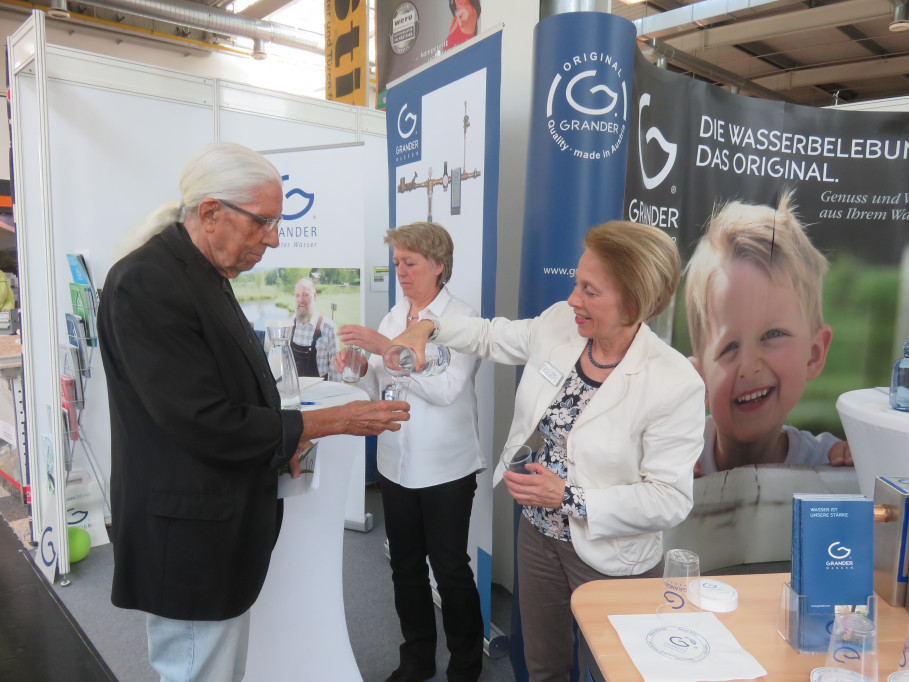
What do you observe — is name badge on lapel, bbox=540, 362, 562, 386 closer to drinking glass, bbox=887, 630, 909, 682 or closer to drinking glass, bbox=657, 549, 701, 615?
drinking glass, bbox=657, 549, 701, 615

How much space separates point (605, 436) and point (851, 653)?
63 cm

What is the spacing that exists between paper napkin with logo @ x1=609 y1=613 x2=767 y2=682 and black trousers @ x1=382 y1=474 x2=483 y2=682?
37.7 inches

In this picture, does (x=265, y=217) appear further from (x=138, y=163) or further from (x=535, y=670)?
(x=138, y=163)

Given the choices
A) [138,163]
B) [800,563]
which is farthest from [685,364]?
[138,163]

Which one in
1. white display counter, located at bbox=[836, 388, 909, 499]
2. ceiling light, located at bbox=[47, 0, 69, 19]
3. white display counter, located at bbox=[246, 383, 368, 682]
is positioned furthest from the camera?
ceiling light, located at bbox=[47, 0, 69, 19]

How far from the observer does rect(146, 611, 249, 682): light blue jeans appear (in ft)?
4.66

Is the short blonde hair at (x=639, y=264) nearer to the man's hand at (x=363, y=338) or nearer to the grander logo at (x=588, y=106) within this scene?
the grander logo at (x=588, y=106)

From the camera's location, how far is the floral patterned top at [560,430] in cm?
159

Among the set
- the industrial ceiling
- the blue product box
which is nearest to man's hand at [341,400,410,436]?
the blue product box

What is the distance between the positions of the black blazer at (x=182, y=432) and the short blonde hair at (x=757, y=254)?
1902 mm

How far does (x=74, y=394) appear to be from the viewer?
3.43m

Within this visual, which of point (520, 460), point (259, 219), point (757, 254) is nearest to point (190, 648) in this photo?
point (520, 460)

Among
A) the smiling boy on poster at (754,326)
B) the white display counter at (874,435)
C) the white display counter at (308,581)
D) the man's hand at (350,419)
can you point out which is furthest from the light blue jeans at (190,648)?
the white display counter at (874,435)

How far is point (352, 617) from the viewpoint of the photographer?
2787 millimetres
